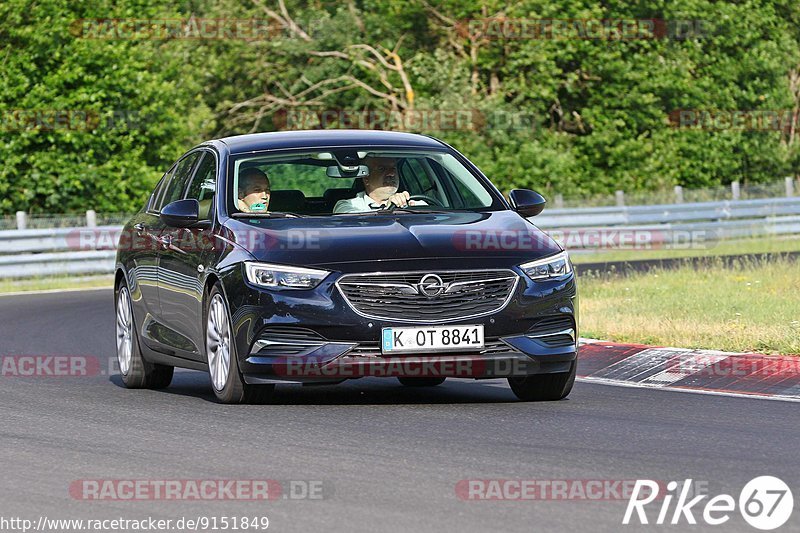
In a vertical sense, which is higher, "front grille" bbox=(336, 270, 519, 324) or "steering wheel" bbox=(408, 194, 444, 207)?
"steering wheel" bbox=(408, 194, 444, 207)

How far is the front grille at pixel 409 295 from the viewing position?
962 cm

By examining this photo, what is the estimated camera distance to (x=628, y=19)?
4322cm

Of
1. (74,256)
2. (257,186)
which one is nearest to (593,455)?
(257,186)

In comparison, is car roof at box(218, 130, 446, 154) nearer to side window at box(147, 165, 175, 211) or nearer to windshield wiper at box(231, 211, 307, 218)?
windshield wiper at box(231, 211, 307, 218)

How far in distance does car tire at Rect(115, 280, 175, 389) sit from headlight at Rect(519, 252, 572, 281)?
3.22m

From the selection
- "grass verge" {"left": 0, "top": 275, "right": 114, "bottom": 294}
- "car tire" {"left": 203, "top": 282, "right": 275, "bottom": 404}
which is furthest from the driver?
"grass verge" {"left": 0, "top": 275, "right": 114, "bottom": 294}

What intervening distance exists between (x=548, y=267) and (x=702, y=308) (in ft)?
20.8

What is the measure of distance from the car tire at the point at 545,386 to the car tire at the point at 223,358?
1543 mm

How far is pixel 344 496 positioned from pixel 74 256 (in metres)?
21.3

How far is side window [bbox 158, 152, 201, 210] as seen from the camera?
38.9ft

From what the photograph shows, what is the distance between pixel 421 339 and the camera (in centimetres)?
963

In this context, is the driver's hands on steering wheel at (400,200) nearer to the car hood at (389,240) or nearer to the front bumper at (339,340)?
the car hood at (389,240)

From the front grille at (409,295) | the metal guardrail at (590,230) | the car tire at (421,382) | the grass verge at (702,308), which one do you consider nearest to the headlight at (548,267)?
the front grille at (409,295)

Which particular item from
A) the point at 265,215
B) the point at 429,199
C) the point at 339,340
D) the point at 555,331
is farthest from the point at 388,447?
the point at 429,199
